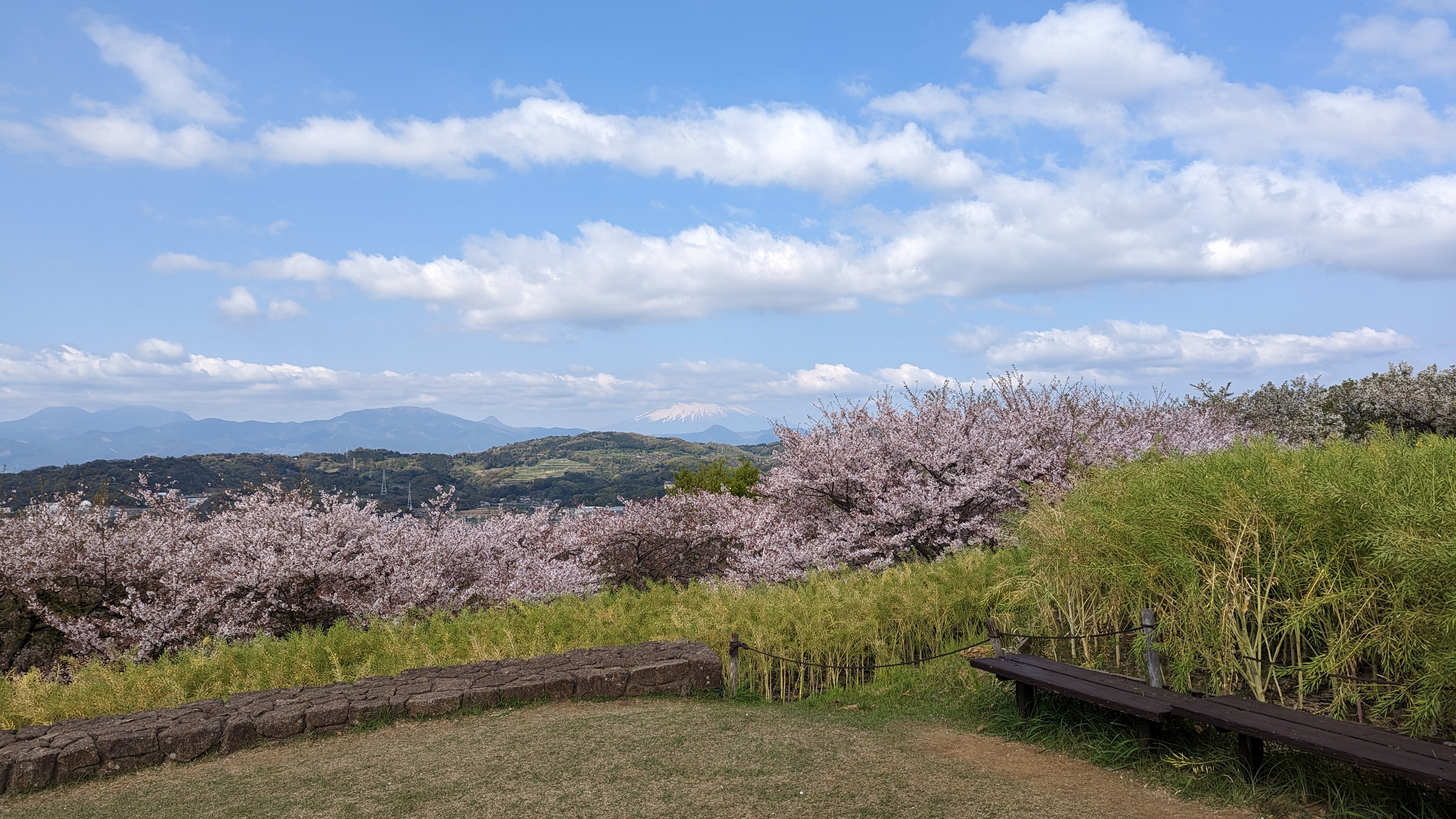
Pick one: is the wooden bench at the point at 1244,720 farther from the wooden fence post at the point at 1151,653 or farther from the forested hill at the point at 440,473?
the forested hill at the point at 440,473

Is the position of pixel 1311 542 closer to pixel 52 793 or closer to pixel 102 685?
pixel 52 793

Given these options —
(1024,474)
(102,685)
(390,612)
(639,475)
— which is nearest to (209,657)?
(102,685)

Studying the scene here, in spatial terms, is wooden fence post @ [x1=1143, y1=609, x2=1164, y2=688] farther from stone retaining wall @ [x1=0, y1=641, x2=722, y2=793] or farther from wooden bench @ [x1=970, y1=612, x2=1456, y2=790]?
stone retaining wall @ [x1=0, y1=641, x2=722, y2=793]

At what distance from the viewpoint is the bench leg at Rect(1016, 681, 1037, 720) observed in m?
6.02

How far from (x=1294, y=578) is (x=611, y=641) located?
6.40 m

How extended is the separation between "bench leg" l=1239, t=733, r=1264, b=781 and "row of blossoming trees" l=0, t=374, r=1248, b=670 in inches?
211

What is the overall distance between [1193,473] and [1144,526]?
83cm

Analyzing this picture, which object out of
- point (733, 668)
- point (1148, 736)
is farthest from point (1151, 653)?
point (733, 668)

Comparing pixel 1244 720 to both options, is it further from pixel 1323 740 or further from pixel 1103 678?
pixel 1103 678

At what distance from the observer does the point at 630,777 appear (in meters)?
5.15

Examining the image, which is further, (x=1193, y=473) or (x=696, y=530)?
(x=696, y=530)

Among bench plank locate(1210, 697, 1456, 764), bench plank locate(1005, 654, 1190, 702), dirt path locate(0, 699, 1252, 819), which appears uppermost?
bench plank locate(1210, 697, 1456, 764)

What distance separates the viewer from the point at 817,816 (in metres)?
4.50

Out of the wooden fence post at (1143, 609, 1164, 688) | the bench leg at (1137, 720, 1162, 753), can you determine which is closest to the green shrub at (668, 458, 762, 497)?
the wooden fence post at (1143, 609, 1164, 688)
